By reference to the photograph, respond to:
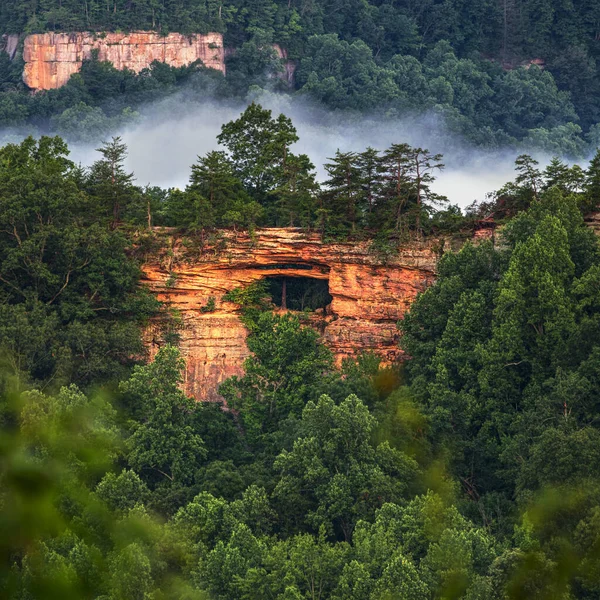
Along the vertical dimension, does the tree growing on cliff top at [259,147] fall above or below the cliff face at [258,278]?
above

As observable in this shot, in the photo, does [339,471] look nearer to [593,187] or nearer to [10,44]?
[593,187]

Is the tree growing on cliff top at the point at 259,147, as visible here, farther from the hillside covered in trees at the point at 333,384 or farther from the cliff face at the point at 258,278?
the cliff face at the point at 258,278

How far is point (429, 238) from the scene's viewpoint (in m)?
31.9

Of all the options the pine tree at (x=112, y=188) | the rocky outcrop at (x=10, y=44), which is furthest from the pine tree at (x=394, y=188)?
the rocky outcrop at (x=10, y=44)

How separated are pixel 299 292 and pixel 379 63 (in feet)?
128

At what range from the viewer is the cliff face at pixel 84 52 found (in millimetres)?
66375

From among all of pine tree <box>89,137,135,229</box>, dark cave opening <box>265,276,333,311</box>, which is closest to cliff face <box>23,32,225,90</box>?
pine tree <box>89,137,135,229</box>

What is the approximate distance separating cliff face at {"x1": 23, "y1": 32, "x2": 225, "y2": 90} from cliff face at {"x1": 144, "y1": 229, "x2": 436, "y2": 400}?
119 ft

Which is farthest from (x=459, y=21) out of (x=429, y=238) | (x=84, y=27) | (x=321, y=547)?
(x=321, y=547)

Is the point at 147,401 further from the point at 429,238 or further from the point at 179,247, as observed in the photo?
the point at 429,238

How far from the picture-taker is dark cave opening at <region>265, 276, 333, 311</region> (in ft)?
109

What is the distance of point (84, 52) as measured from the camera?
66625mm

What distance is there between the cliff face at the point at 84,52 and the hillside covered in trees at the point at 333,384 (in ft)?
107

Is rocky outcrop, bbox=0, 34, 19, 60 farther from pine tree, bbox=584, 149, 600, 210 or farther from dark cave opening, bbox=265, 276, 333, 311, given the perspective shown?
pine tree, bbox=584, 149, 600, 210
